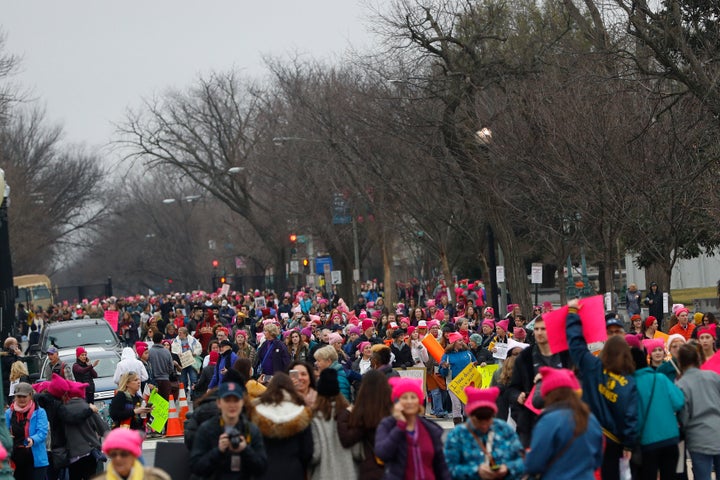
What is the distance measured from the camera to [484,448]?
26.7ft

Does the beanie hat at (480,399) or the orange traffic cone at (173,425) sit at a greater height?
the beanie hat at (480,399)

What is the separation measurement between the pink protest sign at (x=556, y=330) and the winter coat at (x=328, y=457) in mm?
1860

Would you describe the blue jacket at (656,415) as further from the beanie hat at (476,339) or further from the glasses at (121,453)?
the beanie hat at (476,339)

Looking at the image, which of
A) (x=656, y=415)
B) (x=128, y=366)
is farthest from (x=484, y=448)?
(x=128, y=366)

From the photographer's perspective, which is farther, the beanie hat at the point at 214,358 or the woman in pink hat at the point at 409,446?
the beanie hat at the point at 214,358

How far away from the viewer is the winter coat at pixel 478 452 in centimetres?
812

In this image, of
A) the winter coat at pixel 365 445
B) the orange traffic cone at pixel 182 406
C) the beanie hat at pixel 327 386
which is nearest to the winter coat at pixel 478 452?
→ the winter coat at pixel 365 445

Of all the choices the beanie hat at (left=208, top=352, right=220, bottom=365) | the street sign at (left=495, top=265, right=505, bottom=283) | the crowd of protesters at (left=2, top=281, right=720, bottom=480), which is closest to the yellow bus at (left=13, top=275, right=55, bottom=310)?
the street sign at (left=495, top=265, right=505, bottom=283)

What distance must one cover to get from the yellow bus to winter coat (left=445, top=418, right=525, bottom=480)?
2719 inches

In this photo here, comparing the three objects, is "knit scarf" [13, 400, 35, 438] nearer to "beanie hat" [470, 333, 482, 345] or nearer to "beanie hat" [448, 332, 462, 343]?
"beanie hat" [448, 332, 462, 343]

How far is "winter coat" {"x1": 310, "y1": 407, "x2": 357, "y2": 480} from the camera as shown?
9.39 metres

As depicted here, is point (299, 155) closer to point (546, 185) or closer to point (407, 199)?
point (407, 199)

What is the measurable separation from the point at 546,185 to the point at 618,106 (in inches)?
81.6

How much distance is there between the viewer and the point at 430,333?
22688mm
